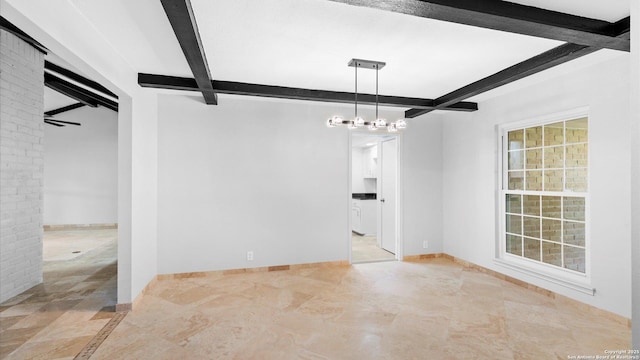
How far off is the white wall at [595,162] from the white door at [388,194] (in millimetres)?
1268

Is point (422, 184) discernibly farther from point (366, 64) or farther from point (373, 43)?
point (373, 43)

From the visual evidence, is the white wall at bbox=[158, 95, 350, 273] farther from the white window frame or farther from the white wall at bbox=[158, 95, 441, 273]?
the white window frame

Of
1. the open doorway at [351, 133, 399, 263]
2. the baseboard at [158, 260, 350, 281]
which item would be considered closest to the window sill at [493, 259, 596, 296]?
the open doorway at [351, 133, 399, 263]

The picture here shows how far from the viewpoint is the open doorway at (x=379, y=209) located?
556 centimetres

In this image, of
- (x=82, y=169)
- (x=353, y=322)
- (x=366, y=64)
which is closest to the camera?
(x=353, y=322)

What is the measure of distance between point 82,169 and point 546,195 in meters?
9.85

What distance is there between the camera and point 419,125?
536cm

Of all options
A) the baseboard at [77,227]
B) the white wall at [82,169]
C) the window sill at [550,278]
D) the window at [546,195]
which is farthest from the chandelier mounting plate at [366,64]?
the baseboard at [77,227]

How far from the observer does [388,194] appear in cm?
591

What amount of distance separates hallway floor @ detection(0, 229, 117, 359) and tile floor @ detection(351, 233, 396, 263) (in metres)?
3.47

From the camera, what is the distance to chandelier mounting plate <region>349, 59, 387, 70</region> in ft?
10.2

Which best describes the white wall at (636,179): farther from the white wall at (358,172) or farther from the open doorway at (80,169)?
the open doorway at (80,169)

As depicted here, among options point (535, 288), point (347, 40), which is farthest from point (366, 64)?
point (535, 288)

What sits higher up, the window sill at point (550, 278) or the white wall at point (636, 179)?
the white wall at point (636, 179)
